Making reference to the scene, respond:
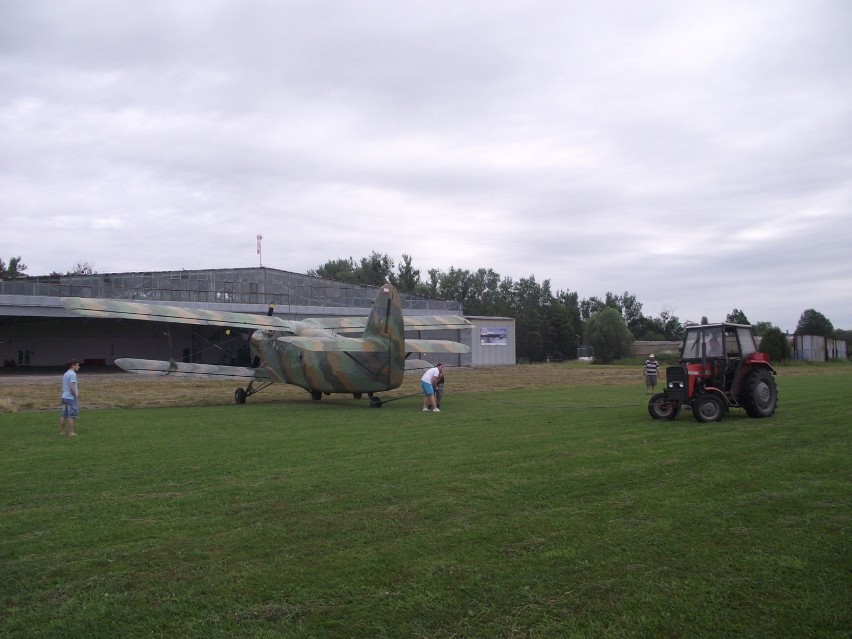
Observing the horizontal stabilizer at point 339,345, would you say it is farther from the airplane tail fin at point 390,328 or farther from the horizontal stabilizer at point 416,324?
the horizontal stabilizer at point 416,324

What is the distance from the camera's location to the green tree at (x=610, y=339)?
77.3 m

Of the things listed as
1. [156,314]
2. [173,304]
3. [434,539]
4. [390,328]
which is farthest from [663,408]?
[173,304]

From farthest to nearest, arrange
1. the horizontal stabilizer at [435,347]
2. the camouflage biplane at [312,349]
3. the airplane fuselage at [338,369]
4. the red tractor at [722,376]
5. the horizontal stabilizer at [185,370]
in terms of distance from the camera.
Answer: the horizontal stabilizer at [435,347], the horizontal stabilizer at [185,370], the airplane fuselage at [338,369], the camouflage biplane at [312,349], the red tractor at [722,376]

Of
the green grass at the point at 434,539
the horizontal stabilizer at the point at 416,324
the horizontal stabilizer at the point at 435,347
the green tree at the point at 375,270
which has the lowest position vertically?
the green grass at the point at 434,539

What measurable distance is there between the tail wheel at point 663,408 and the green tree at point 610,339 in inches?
2508

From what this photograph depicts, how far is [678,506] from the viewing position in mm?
6500

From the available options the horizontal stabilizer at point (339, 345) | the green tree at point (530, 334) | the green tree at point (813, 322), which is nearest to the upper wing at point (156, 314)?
the horizontal stabilizer at point (339, 345)

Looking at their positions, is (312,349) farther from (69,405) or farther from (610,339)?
(610,339)

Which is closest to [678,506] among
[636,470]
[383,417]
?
[636,470]

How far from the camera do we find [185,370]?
2178 centimetres

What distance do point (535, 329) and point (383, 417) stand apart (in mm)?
88757

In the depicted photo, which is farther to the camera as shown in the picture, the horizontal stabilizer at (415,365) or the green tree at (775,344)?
the green tree at (775,344)

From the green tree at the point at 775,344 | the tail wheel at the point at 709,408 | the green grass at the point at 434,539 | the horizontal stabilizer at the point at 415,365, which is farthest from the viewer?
the green tree at the point at 775,344

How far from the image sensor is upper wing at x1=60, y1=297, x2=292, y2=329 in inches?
725
